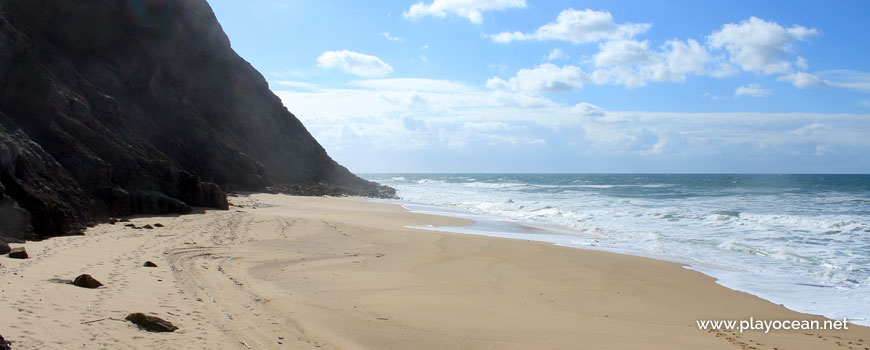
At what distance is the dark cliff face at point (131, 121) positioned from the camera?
10.8 metres

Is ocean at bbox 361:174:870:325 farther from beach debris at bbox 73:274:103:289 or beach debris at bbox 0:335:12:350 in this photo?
beach debris at bbox 73:274:103:289

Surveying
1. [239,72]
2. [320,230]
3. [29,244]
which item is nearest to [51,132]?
[29,244]

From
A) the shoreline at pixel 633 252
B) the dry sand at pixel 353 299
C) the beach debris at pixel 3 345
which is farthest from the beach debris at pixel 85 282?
the shoreline at pixel 633 252

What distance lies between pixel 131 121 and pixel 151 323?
19702 mm

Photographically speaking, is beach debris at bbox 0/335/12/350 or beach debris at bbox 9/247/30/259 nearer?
beach debris at bbox 0/335/12/350

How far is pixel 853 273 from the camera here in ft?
31.4

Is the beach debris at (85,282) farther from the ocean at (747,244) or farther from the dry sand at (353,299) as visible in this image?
the ocean at (747,244)

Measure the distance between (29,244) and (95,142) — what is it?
6.51 meters

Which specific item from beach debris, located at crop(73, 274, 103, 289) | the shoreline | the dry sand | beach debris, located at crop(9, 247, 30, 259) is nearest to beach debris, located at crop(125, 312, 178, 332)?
the dry sand

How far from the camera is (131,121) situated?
21.4 metres

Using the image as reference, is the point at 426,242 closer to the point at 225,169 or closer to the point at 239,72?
the point at 225,169

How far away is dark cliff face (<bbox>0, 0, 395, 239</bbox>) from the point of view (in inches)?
427

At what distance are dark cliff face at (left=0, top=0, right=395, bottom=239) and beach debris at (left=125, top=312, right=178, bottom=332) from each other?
5420 millimetres

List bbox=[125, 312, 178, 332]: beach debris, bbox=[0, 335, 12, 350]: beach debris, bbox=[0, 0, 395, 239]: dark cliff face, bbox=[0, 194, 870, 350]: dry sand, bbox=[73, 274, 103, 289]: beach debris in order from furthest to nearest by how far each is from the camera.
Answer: bbox=[0, 0, 395, 239]: dark cliff face
bbox=[73, 274, 103, 289]: beach debris
bbox=[0, 194, 870, 350]: dry sand
bbox=[125, 312, 178, 332]: beach debris
bbox=[0, 335, 12, 350]: beach debris
